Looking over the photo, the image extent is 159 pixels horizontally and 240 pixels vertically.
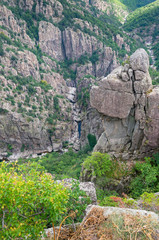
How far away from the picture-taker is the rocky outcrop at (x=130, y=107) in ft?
63.6

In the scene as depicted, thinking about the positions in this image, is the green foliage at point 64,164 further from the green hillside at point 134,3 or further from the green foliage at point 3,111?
the green hillside at point 134,3

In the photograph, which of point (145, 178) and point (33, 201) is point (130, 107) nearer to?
point (145, 178)

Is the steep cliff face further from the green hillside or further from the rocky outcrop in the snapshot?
the green hillside

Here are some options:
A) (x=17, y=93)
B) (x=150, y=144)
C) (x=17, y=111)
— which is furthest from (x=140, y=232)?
(x=17, y=93)

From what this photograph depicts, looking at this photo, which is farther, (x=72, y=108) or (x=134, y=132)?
(x=72, y=108)

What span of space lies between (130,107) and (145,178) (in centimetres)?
801

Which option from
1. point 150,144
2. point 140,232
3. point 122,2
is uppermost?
point 122,2

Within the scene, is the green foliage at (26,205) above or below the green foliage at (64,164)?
above

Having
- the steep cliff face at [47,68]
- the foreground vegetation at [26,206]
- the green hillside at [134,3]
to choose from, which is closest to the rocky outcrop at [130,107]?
the foreground vegetation at [26,206]

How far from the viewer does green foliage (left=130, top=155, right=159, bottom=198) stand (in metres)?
17.4

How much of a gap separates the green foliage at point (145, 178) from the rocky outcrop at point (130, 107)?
1.77m

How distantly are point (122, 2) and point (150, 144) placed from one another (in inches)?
6585

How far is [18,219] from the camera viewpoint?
4859 mm

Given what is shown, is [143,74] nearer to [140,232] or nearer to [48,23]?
[140,232]
